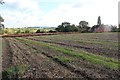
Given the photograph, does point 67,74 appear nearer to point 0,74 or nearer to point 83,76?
point 83,76

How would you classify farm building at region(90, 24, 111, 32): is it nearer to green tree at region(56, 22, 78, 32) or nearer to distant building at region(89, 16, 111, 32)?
distant building at region(89, 16, 111, 32)

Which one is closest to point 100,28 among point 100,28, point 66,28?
point 100,28

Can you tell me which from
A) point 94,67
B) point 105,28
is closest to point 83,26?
point 105,28

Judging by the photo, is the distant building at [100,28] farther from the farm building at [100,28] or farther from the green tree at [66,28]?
the green tree at [66,28]

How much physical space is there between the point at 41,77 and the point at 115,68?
3.99 m

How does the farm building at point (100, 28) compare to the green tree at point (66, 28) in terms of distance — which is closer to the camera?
the green tree at point (66, 28)

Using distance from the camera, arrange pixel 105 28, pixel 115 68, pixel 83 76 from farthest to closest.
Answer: pixel 105 28 → pixel 115 68 → pixel 83 76

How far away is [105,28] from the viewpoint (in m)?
113

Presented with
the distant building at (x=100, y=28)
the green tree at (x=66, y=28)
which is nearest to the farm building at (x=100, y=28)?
the distant building at (x=100, y=28)

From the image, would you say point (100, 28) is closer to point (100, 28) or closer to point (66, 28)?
point (100, 28)

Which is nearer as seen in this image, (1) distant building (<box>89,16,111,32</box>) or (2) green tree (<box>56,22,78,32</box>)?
(2) green tree (<box>56,22,78,32</box>)

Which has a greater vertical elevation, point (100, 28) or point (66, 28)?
point (66, 28)

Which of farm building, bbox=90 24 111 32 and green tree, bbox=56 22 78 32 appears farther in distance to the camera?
farm building, bbox=90 24 111 32

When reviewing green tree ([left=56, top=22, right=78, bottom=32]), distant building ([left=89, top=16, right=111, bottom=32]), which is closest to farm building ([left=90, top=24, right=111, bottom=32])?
distant building ([left=89, top=16, right=111, bottom=32])
